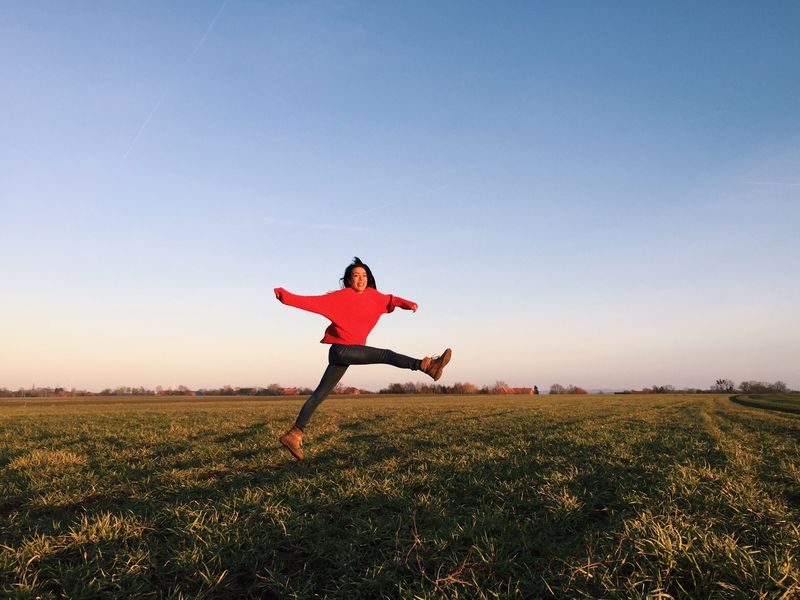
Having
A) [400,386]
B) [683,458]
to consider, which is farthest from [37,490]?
[400,386]

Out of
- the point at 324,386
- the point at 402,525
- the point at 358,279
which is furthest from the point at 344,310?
the point at 402,525

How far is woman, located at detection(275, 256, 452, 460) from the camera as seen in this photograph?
22.1ft

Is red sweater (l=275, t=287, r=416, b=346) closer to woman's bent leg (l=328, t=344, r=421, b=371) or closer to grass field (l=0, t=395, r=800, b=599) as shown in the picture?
woman's bent leg (l=328, t=344, r=421, b=371)

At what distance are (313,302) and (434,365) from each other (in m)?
2.10

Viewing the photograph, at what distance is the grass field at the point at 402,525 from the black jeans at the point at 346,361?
1.06 meters

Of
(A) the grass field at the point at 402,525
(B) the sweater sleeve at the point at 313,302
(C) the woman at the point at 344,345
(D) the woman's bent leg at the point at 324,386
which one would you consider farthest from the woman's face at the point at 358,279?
(A) the grass field at the point at 402,525

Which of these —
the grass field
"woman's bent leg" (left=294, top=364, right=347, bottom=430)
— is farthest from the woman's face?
the grass field

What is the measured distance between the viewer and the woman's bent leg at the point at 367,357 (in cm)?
672

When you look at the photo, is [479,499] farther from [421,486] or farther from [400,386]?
[400,386]

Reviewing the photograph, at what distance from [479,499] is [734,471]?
14.5 ft

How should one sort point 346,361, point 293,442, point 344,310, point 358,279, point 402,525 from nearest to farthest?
point 402,525
point 346,361
point 293,442
point 344,310
point 358,279

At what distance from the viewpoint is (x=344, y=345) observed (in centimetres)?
679

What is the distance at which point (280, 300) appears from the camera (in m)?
6.58

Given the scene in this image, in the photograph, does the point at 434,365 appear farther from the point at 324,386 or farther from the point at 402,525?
the point at 402,525
